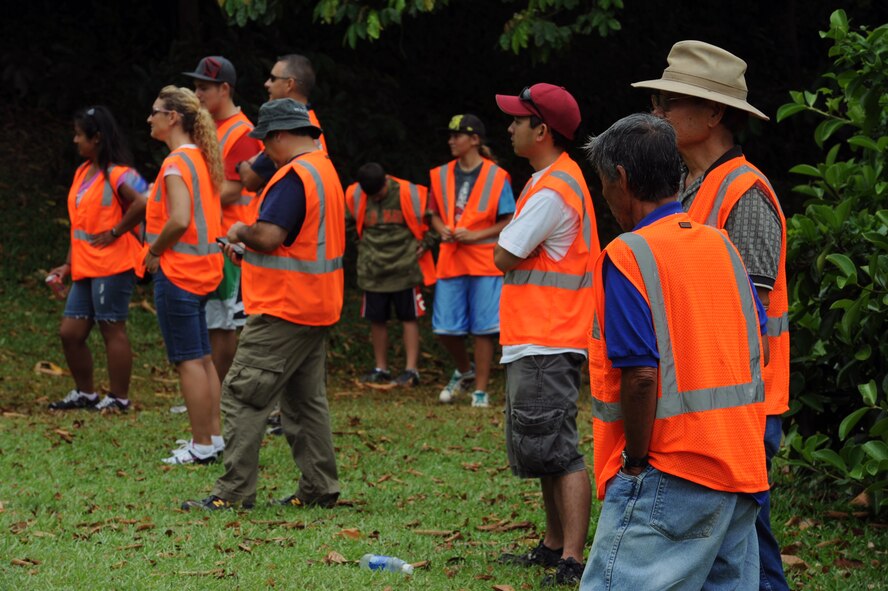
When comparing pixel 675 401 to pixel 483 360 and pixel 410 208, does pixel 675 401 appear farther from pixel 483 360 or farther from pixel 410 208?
pixel 410 208

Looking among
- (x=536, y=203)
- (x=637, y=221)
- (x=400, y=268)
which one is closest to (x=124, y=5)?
(x=400, y=268)

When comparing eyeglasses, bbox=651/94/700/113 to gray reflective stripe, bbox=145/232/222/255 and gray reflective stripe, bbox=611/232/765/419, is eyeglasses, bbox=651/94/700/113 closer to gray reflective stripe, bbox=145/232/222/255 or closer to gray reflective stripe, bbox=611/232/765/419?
gray reflective stripe, bbox=611/232/765/419

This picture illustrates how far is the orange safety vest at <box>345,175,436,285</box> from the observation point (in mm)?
12305

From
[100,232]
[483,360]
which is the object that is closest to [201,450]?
[100,232]

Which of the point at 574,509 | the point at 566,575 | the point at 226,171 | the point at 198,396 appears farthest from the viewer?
the point at 226,171

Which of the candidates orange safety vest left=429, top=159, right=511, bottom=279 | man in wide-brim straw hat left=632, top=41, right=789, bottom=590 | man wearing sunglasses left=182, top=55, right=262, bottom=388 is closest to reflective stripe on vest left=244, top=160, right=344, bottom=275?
man wearing sunglasses left=182, top=55, right=262, bottom=388

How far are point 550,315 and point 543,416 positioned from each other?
0.46 metres

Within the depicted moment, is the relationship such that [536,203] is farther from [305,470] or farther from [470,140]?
[470,140]

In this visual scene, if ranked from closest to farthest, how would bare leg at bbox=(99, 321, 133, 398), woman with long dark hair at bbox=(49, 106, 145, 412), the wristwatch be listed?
the wristwatch
woman with long dark hair at bbox=(49, 106, 145, 412)
bare leg at bbox=(99, 321, 133, 398)

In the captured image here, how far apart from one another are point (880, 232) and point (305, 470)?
3321 mm

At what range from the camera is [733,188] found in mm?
4328

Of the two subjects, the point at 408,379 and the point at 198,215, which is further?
the point at 408,379

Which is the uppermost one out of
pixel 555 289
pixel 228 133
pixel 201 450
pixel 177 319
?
pixel 228 133

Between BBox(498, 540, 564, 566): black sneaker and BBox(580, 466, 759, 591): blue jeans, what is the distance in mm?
2312
